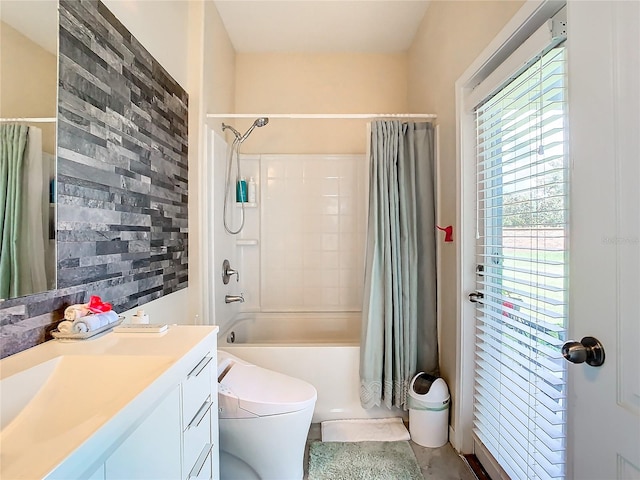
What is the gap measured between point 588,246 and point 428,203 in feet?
3.76

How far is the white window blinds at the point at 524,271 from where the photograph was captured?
103 cm

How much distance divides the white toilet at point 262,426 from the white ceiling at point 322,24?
7.65 ft

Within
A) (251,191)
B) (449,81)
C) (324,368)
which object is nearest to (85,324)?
(324,368)

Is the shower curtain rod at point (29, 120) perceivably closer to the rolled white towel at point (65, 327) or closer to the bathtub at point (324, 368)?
the rolled white towel at point (65, 327)

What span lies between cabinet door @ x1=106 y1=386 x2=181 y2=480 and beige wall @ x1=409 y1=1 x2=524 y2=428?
55.4 inches

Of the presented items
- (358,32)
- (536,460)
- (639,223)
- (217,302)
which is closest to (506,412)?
(536,460)

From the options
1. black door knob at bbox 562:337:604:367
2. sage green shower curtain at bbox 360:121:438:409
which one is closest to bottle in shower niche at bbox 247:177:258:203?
sage green shower curtain at bbox 360:121:438:409

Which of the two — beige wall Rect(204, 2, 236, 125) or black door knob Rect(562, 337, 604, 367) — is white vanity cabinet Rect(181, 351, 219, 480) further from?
beige wall Rect(204, 2, 236, 125)

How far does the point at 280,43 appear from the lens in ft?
8.75

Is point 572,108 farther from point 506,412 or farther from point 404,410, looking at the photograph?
point 404,410

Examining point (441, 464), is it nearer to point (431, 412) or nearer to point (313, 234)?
point (431, 412)

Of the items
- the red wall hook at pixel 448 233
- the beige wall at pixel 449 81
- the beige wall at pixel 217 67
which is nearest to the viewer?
the beige wall at pixel 449 81

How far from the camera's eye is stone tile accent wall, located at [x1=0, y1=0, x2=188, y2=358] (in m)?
1.01

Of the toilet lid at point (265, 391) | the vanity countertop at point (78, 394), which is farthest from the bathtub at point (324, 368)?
the vanity countertop at point (78, 394)
